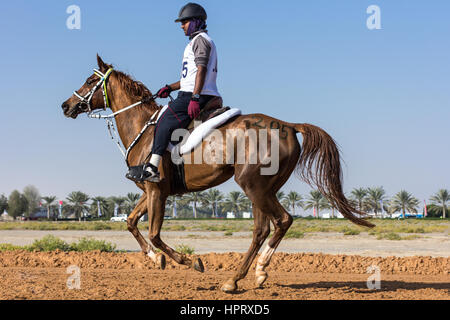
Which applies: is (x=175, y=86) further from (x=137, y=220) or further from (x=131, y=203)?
(x=131, y=203)

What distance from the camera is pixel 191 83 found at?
8.70 m

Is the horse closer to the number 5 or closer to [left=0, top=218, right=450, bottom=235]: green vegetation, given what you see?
the number 5

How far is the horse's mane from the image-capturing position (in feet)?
31.9

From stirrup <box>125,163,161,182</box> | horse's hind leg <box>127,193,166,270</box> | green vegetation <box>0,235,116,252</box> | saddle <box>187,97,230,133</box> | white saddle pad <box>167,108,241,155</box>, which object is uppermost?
saddle <box>187,97,230,133</box>

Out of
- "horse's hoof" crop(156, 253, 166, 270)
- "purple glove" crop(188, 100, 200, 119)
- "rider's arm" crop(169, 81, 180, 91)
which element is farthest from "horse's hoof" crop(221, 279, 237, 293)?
"rider's arm" crop(169, 81, 180, 91)

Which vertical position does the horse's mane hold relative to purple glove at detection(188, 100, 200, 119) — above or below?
above

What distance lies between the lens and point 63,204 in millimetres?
109688

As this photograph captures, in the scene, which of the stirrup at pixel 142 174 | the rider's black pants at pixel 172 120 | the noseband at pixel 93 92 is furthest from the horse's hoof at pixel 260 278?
the noseband at pixel 93 92

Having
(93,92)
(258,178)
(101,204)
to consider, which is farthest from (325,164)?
(101,204)

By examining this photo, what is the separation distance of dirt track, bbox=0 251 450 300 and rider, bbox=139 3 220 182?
1865mm

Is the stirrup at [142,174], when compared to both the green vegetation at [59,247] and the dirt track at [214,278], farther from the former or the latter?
the green vegetation at [59,247]

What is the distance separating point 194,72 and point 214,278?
13.4ft
